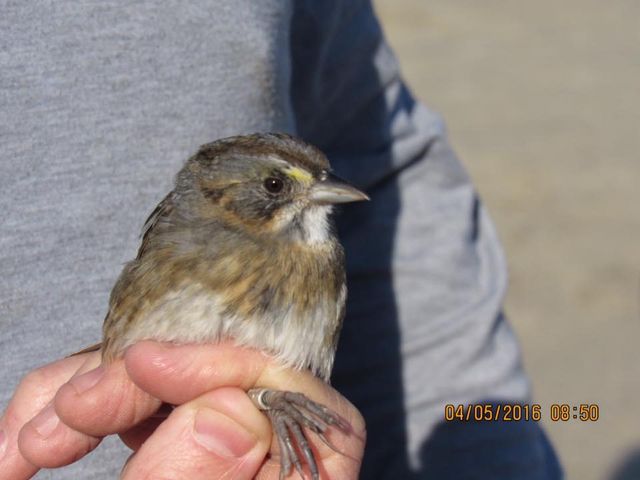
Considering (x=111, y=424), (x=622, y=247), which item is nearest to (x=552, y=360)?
(x=622, y=247)

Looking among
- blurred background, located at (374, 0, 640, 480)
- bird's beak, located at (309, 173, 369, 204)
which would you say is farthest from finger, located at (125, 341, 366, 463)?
blurred background, located at (374, 0, 640, 480)

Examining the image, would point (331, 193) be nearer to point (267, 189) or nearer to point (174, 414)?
point (267, 189)

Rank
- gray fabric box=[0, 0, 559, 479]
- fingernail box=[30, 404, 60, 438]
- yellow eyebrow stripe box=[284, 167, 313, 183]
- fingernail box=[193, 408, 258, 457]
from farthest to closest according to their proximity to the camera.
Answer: yellow eyebrow stripe box=[284, 167, 313, 183] → gray fabric box=[0, 0, 559, 479] → fingernail box=[30, 404, 60, 438] → fingernail box=[193, 408, 258, 457]

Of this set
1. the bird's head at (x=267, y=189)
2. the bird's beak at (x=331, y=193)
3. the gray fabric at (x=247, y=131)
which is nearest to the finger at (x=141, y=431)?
the gray fabric at (x=247, y=131)

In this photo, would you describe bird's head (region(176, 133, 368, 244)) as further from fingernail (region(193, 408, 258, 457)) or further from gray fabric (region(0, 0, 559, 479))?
fingernail (region(193, 408, 258, 457))

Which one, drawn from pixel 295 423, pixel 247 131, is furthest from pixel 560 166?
pixel 295 423

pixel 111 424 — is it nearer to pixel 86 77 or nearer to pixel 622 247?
pixel 86 77

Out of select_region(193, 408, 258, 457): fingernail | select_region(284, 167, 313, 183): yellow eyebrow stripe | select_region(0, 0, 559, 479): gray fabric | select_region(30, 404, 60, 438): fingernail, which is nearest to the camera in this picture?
select_region(193, 408, 258, 457): fingernail

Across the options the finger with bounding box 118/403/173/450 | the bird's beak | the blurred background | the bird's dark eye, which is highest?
the bird's dark eye
